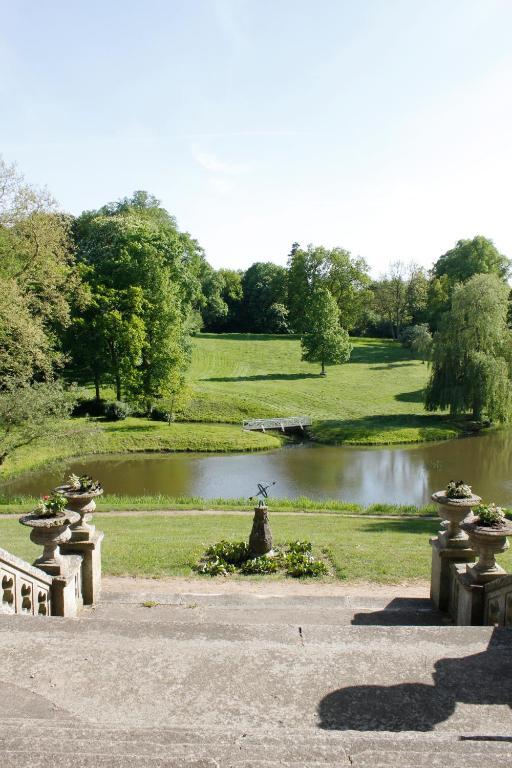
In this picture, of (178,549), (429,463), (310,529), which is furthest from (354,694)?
(429,463)

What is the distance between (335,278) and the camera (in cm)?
6362

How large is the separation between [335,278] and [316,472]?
3982cm

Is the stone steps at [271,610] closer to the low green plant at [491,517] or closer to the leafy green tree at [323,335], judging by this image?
the low green plant at [491,517]

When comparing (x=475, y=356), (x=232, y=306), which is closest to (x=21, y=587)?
(x=475, y=356)

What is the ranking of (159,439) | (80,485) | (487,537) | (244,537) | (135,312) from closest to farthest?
(487,537) → (80,485) → (244,537) → (159,439) → (135,312)

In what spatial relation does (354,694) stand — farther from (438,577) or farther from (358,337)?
(358,337)

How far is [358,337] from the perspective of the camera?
72.4 m

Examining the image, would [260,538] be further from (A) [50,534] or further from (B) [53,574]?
(A) [50,534]

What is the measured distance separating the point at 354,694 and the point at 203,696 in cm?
118

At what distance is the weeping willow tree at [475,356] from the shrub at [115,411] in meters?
18.0

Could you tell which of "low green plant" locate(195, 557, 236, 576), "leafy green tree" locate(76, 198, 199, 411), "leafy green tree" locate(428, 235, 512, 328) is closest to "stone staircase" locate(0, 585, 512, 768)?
"low green plant" locate(195, 557, 236, 576)

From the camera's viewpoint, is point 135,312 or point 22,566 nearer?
point 22,566

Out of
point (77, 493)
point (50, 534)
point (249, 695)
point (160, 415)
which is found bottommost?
point (160, 415)

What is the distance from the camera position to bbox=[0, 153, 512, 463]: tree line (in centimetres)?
2319
